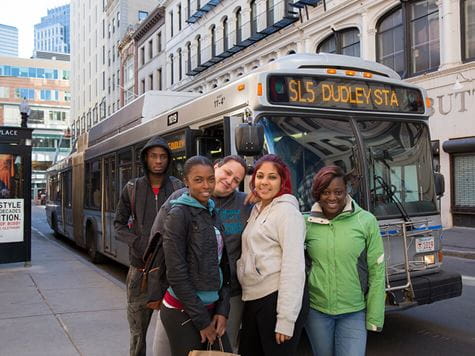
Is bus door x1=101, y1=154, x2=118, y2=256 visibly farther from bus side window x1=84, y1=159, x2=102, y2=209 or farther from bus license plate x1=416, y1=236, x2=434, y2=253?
bus license plate x1=416, y1=236, x2=434, y2=253

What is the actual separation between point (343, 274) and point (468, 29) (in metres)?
18.6

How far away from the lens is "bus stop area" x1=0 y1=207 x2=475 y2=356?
5.45 metres

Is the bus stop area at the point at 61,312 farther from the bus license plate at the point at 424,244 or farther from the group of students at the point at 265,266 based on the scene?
the bus license plate at the point at 424,244

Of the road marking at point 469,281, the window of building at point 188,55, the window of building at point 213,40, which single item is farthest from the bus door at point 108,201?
the window of building at point 188,55

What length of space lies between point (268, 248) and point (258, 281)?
0.22 metres

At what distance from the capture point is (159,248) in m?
3.00

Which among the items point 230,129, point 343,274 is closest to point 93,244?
point 230,129

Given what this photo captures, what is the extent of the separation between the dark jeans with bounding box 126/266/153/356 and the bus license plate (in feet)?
10.2

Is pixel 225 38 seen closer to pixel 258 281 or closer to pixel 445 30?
pixel 445 30

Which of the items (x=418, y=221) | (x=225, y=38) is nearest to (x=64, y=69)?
(x=225, y=38)

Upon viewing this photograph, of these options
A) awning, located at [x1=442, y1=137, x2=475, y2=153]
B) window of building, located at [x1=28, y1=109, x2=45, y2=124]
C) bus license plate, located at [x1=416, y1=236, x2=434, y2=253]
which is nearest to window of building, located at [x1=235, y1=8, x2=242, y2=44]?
awning, located at [x1=442, y1=137, x2=475, y2=153]

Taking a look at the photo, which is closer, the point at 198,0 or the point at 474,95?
the point at 474,95

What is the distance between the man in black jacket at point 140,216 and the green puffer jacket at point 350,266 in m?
1.75

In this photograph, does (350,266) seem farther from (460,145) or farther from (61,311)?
(460,145)
